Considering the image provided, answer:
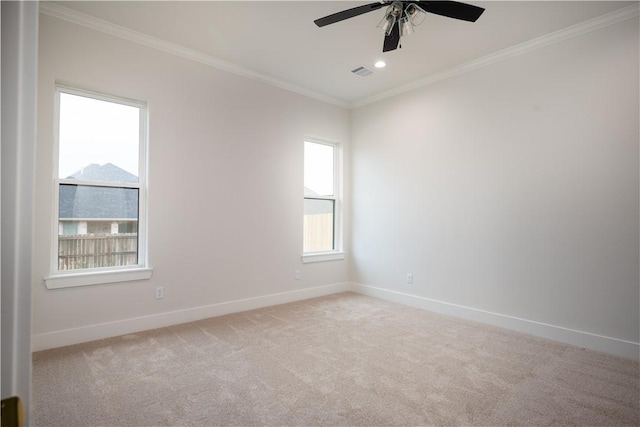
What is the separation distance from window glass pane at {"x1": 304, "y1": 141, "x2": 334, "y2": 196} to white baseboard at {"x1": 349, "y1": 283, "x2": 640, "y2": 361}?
1704 millimetres

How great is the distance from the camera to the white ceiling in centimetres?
292

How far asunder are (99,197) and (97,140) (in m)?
0.55

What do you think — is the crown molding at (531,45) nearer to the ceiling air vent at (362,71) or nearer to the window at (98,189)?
the ceiling air vent at (362,71)

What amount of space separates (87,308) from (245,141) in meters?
2.36

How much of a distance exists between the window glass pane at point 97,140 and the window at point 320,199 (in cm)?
226

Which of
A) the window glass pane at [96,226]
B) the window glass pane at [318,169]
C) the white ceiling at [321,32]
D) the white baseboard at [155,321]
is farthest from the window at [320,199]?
the window glass pane at [96,226]

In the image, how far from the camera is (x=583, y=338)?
3.15m

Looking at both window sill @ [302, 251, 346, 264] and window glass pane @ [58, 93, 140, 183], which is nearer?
window glass pane @ [58, 93, 140, 183]

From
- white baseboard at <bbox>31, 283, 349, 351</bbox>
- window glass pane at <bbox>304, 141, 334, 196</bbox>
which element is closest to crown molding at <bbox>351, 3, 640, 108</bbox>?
window glass pane at <bbox>304, 141, 334, 196</bbox>

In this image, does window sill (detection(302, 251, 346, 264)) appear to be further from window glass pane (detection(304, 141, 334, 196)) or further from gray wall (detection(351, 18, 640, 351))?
window glass pane (detection(304, 141, 334, 196))

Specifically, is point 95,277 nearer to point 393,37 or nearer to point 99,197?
point 99,197

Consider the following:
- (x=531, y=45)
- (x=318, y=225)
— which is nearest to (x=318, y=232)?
(x=318, y=225)

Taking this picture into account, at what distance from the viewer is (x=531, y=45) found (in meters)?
3.45

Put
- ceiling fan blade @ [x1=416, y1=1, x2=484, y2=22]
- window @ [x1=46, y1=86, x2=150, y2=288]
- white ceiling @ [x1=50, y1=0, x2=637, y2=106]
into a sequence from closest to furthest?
1. ceiling fan blade @ [x1=416, y1=1, x2=484, y2=22]
2. white ceiling @ [x1=50, y1=0, x2=637, y2=106]
3. window @ [x1=46, y1=86, x2=150, y2=288]
